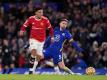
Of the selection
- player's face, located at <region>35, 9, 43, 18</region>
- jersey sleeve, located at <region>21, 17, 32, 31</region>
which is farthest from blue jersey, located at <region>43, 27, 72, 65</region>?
jersey sleeve, located at <region>21, 17, 32, 31</region>

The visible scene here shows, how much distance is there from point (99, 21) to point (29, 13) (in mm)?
3842

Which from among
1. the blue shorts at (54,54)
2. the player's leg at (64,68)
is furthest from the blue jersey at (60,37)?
the player's leg at (64,68)

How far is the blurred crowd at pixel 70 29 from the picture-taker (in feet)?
77.0

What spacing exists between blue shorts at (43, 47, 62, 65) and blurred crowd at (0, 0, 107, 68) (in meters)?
3.22

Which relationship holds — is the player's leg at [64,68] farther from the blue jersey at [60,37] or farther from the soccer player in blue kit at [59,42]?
the blue jersey at [60,37]

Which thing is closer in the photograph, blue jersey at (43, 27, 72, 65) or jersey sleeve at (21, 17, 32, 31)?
jersey sleeve at (21, 17, 32, 31)

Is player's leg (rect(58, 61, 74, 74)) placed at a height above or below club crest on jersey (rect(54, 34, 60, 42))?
Answer: below

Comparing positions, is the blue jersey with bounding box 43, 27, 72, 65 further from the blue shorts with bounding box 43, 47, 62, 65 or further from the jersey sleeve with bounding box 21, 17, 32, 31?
the jersey sleeve with bounding box 21, 17, 32, 31

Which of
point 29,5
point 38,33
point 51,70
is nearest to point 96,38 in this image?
point 51,70

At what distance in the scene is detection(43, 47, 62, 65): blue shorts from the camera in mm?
18531

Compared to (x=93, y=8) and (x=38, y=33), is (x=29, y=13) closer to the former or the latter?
(x=93, y=8)

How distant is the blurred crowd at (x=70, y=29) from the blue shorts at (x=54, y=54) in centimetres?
322

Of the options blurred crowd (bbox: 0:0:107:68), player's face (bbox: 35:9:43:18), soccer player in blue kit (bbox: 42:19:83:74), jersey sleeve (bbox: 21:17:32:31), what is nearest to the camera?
player's face (bbox: 35:9:43:18)

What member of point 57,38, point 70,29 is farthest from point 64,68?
point 70,29
